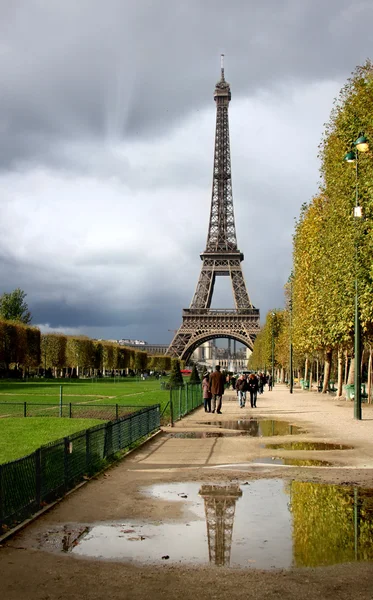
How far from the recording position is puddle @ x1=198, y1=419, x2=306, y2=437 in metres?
22.3

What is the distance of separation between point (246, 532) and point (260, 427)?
1572 centimetres

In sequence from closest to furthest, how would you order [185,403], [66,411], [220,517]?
[220,517] → [66,411] → [185,403]

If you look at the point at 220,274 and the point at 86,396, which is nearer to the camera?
the point at 86,396

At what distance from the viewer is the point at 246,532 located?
9047 millimetres

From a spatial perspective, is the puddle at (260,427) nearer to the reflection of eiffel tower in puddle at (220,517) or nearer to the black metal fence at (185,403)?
the black metal fence at (185,403)

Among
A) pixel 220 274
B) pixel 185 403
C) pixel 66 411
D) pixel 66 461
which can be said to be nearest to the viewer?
pixel 66 461

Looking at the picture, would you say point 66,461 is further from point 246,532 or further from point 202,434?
point 202,434

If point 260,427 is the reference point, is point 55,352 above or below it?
above

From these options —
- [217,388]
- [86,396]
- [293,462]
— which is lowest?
[86,396]

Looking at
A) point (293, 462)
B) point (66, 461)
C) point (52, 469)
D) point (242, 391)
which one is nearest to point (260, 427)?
point (293, 462)

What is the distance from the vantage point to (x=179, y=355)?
5094 inches

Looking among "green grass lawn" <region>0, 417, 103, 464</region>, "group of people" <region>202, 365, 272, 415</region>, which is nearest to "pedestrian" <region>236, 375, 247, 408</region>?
"group of people" <region>202, 365, 272, 415</region>

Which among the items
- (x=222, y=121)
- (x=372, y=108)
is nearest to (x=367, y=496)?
(x=372, y=108)

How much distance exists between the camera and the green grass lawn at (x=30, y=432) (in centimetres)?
1800
